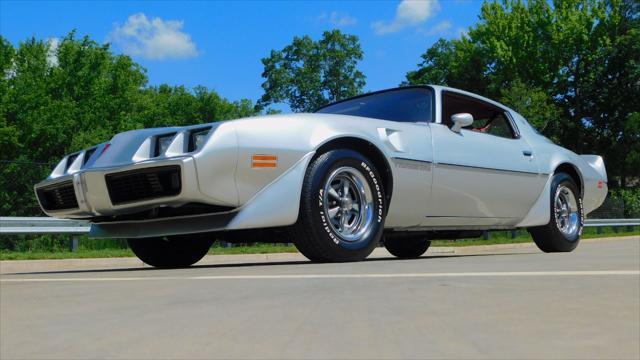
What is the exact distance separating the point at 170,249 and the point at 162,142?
60.0 inches

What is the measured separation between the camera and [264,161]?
16.0ft

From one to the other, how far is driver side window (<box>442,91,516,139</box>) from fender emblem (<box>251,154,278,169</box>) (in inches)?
100

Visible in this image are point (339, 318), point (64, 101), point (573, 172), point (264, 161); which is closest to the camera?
point (339, 318)

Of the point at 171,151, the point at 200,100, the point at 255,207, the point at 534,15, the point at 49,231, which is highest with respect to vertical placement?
the point at 534,15

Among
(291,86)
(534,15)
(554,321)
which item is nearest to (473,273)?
(554,321)

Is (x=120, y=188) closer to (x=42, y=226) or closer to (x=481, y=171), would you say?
(x=481, y=171)

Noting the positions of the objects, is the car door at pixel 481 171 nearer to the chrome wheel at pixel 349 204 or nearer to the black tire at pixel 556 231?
the black tire at pixel 556 231

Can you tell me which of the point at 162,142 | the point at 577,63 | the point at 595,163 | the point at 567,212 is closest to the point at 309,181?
the point at 162,142

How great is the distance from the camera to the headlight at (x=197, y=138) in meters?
4.86

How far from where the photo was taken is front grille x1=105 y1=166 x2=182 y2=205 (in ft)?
15.5

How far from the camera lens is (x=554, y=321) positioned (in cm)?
228

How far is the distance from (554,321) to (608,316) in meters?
0.21

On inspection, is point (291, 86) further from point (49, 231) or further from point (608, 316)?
point (608, 316)

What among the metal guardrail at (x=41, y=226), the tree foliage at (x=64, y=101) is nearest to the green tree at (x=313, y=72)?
the tree foliage at (x=64, y=101)
